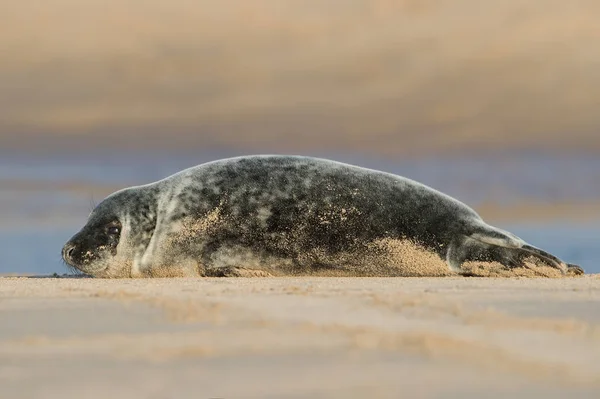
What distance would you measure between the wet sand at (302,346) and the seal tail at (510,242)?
4.03 m

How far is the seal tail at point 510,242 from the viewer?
995 centimetres

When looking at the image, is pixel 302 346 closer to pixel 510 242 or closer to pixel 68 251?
pixel 510 242

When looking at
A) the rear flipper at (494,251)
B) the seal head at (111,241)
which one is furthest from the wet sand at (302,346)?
the seal head at (111,241)

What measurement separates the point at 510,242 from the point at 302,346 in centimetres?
681

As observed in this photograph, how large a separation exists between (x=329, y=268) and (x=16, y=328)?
5.81 m

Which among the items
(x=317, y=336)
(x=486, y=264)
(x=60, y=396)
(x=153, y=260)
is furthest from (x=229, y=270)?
(x=60, y=396)

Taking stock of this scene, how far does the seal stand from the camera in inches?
395

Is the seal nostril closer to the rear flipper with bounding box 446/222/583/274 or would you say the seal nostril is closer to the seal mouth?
the seal mouth

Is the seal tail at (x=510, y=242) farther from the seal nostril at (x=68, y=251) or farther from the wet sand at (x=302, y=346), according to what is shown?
the seal nostril at (x=68, y=251)

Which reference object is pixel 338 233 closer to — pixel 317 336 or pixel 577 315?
pixel 577 315

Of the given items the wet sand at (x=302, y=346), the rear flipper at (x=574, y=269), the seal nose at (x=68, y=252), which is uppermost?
the rear flipper at (x=574, y=269)

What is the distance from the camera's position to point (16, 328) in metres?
4.59

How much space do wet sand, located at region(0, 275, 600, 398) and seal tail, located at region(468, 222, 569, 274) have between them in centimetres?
403

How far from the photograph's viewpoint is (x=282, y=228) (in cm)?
1009
